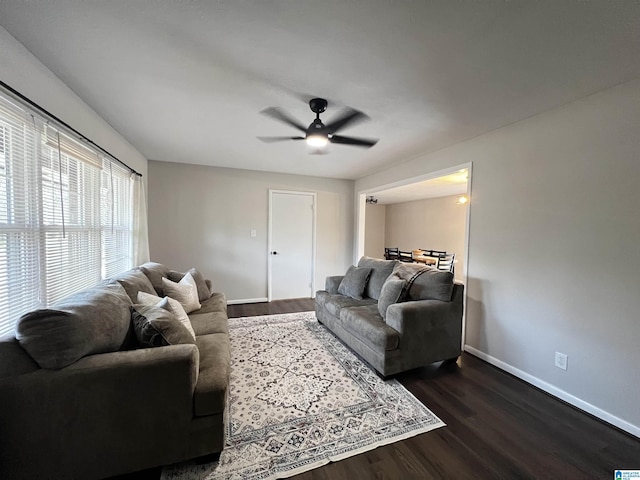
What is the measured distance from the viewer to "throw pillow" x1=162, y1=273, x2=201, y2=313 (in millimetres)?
2514

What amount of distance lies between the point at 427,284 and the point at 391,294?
1.37 ft

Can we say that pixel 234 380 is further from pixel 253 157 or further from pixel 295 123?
pixel 253 157

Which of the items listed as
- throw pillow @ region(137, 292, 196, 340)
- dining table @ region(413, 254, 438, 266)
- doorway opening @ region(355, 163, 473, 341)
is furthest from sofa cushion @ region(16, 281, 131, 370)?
dining table @ region(413, 254, 438, 266)

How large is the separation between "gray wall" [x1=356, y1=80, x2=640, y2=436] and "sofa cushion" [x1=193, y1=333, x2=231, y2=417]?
261 cm

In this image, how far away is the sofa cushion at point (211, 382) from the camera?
141 centimetres

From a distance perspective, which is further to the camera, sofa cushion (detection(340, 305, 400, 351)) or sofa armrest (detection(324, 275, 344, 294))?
sofa armrest (detection(324, 275, 344, 294))

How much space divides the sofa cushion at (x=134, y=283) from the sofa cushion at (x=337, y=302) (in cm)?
186

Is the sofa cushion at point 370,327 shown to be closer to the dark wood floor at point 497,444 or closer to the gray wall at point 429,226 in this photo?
the dark wood floor at point 497,444

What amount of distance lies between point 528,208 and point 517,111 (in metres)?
0.87

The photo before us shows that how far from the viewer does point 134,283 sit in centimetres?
212

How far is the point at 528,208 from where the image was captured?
7.88 ft

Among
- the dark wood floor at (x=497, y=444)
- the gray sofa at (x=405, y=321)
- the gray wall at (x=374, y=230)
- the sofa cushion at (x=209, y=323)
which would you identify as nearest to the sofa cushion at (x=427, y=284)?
the gray sofa at (x=405, y=321)

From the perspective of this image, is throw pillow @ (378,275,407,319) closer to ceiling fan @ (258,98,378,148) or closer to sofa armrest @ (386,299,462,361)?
sofa armrest @ (386,299,462,361)

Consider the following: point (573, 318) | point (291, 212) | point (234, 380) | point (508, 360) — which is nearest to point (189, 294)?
point (234, 380)
